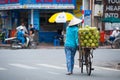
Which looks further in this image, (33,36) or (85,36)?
(33,36)

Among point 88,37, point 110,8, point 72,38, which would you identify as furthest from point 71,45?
point 110,8

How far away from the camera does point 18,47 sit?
31203mm

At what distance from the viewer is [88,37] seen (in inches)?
574

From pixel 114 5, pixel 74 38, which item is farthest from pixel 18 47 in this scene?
pixel 74 38

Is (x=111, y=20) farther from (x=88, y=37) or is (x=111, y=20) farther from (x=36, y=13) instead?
(x=88, y=37)

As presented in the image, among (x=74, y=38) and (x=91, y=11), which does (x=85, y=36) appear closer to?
(x=74, y=38)

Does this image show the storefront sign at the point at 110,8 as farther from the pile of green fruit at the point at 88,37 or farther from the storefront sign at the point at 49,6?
the pile of green fruit at the point at 88,37

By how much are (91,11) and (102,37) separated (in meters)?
3.27

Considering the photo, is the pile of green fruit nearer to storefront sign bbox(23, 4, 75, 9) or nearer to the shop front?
the shop front

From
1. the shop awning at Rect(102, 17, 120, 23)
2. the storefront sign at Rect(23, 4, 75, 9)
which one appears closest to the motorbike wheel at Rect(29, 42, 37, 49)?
the storefront sign at Rect(23, 4, 75, 9)

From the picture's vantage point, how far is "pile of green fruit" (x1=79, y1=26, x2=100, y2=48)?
47.3 ft

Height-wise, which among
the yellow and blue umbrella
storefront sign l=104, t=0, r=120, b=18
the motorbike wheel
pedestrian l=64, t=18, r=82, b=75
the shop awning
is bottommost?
the motorbike wheel

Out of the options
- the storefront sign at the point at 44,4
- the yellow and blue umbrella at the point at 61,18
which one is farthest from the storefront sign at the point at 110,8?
the yellow and blue umbrella at the point at 61,18

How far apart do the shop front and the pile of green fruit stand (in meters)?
21.4
